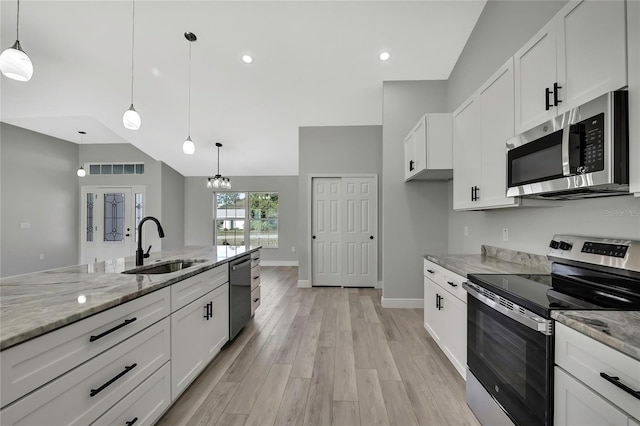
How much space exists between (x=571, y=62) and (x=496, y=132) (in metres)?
0.64

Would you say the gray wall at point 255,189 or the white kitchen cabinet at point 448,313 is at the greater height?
the gray wall at point 255,189

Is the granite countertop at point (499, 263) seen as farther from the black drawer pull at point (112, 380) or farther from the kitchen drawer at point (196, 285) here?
the black drawer pull at point (112, 380)

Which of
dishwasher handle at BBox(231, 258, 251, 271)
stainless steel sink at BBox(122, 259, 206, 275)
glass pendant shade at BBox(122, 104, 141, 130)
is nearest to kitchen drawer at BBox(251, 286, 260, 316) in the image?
dishwasher handle at BBox(231, 258, 251, 271)

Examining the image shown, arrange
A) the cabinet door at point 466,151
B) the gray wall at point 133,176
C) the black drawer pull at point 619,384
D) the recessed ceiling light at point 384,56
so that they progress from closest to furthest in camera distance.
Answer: the black drawer pull at point 619,384, the cabinet door at point 466,151, the recessed ceiling light at point 384,56, the gray wall at point 133,176

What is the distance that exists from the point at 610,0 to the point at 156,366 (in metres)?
2.91

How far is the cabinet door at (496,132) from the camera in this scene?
183 centimetres

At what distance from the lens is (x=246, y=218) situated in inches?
295

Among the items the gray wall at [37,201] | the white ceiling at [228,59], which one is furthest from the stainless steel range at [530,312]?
the gray wall at [37,201]

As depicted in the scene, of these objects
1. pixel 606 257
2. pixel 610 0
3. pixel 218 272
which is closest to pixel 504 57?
pixel 610 0

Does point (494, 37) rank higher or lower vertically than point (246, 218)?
higher

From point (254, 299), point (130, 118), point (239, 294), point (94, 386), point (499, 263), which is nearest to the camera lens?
point (94, 386)

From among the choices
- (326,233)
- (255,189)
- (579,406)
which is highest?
(255,189)

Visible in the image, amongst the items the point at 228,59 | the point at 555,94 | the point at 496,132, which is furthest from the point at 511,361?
the point at 228,59

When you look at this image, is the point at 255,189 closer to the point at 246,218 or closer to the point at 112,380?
the point at 246,218
